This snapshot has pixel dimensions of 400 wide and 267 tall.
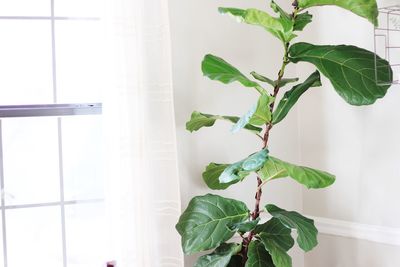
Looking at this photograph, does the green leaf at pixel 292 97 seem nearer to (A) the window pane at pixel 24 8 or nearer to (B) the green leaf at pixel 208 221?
(B) the green leaf at pixel 208 221

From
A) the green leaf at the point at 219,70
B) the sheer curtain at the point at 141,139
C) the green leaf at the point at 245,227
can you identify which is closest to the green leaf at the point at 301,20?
the green leaf at the point at 219,70

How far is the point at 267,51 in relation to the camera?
2400 millimetres

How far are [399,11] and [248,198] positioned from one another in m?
1.05

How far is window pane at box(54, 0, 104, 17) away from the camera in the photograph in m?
2.21

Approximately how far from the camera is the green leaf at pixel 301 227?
1.80 metres

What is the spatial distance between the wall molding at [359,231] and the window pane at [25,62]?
1.38m

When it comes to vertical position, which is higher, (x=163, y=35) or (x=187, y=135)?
(x=163, y=35)

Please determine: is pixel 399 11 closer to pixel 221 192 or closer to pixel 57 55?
pixel 221 192

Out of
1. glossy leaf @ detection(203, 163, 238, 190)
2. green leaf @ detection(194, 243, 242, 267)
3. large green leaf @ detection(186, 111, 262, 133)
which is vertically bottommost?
green leaf @ detection(194, 243, 242, 267)

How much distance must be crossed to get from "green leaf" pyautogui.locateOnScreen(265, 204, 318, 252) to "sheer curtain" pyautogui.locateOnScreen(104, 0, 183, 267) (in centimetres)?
44

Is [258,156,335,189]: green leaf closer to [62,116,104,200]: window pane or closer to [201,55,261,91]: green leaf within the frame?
[201,55,261,91]: green leaf

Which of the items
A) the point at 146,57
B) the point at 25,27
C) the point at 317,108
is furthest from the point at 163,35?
the point at 317,108

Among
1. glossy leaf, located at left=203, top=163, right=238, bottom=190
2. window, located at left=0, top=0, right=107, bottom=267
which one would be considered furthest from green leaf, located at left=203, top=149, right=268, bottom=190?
window, located at left=0, top=0, right=107, bottom=267

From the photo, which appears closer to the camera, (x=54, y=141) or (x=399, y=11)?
(x=399, y=11)
